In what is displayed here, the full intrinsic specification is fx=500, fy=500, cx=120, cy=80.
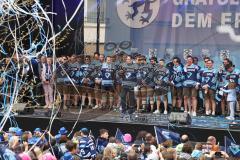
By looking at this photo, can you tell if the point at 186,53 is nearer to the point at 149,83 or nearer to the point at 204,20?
the point at 204,20

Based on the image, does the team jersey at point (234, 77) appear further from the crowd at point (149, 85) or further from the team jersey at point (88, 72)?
the team jersey at point (88, 72)

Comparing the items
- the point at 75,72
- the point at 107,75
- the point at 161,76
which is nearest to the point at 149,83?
the point at 161,76

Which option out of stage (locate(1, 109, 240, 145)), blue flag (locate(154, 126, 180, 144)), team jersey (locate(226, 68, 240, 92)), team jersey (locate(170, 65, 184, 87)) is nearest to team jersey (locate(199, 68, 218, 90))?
team jersey (locate(226, 68, 240, 92))

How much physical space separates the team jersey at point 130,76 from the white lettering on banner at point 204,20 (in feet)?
8.01

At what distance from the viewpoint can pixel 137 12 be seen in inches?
563

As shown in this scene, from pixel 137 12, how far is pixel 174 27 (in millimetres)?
1169

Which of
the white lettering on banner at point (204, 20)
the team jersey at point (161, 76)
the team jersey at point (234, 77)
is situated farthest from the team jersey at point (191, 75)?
the white lettering on banner at point (204, 20)

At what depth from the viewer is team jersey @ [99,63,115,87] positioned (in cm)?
1312

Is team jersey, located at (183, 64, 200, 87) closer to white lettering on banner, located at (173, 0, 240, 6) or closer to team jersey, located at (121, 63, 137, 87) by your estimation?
team jersey, located at (121, 63, 137, 87)

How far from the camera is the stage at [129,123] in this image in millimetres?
11062

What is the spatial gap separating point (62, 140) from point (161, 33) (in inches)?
282

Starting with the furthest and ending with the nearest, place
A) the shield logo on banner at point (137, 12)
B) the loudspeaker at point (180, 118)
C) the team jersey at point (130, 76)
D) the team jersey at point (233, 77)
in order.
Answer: the shield logo on banner at point (137, 12) < the team jersey at point (130, 76) < the team jersey at point (233, 77) < the loudspeaker at point (180, 118)

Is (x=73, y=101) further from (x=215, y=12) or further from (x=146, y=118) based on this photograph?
(x=215, y=12)

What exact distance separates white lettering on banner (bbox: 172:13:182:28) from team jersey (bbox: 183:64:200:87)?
1.99m
